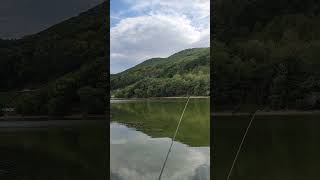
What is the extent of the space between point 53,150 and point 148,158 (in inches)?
93.9

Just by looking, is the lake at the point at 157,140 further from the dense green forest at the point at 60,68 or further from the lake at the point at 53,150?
the dense green forest at the point at 60,68

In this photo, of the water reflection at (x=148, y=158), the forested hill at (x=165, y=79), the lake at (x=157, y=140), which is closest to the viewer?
the water reflection at (x=148, y=158)

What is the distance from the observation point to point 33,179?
7602 millimetres

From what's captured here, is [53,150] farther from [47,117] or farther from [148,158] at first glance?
[148,158]

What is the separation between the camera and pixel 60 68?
11844 mm

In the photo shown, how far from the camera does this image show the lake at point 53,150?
8.05 m

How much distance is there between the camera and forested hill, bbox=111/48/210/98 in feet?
41.3

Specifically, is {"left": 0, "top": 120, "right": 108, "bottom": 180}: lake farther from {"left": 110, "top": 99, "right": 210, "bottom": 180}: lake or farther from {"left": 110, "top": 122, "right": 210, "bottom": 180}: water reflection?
{"left": 110, "top": 99, "right": 210, "bottom": 180}: lake
